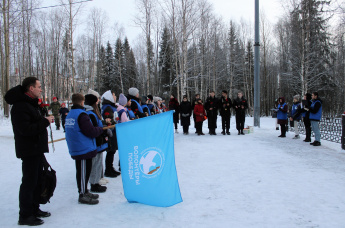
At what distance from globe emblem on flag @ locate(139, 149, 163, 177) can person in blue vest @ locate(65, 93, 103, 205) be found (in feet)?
2.66

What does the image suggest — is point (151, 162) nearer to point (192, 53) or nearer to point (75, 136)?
point (75, 136)

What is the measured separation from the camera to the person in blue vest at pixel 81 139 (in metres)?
3.73

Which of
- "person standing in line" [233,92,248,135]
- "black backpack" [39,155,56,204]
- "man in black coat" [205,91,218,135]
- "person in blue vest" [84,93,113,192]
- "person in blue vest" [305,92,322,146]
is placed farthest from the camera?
"man in black coat" [205,91,218,135]

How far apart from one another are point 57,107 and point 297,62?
20.1 m

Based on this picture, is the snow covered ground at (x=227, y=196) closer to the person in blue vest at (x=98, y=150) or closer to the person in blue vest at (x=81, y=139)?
the person in blue vest at (x=98, y=150)

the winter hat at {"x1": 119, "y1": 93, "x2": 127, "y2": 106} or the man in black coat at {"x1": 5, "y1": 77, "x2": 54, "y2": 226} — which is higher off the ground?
the winter hat at {"x1": 119, "y1": 93, "x2": 127, "y2": 106}

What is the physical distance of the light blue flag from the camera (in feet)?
11.9

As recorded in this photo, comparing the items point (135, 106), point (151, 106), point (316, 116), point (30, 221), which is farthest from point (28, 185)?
point (316, 116)

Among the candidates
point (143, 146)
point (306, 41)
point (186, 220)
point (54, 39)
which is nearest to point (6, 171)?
point (143, 146)

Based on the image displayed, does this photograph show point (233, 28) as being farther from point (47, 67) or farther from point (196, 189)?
point (196, 189)

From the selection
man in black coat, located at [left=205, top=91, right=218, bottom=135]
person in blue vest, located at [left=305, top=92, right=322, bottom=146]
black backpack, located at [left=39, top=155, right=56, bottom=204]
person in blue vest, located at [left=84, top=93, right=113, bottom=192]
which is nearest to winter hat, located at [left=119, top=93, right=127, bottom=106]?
person in blue vest, located at [left=84, top=93, right=113, bottom=192]

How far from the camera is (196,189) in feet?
14.9

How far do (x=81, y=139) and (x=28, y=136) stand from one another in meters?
0.75

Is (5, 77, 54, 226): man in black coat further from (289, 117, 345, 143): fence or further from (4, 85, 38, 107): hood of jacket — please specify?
(289, 117, 345, 143): fence
